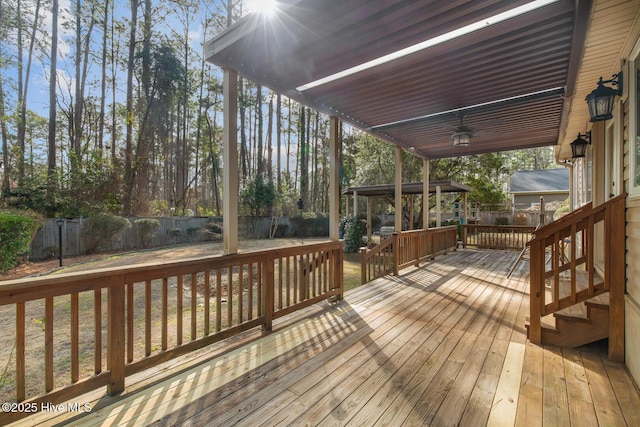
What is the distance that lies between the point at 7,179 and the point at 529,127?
15.4 metres

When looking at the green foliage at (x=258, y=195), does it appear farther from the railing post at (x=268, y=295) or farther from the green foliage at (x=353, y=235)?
the railing post at (x=268, y=295)

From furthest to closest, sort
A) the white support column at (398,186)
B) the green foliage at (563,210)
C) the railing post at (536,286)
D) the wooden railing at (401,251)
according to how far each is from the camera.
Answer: the green foliage at (563,210) → the white support column at (398,186) → the wooden railing at (401,251) → the railing post at (536,286)

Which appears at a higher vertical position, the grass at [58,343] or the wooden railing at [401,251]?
the wooden railing at [401,251]

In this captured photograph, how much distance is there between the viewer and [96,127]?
43.9 ft

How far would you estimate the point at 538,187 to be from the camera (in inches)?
719

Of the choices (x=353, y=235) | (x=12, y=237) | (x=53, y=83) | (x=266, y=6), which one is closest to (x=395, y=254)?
(x=266, y=6)

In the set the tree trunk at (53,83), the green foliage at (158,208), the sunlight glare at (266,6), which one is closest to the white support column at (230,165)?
the sunlight glare at (266,6)

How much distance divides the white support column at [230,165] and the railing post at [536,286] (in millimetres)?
2892

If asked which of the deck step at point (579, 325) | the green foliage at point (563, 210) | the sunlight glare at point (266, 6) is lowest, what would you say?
the deck step at point (579, 325)

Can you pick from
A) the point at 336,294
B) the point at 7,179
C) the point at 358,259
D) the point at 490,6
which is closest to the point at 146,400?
the point at 336,294

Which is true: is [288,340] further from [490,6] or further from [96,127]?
[96,127]

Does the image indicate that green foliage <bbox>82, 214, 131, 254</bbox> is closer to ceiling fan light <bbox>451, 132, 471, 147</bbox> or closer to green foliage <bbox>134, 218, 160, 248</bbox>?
green foliage <bbox>134, 218, 160, 248</bbox>

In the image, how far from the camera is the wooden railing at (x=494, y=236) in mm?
9141

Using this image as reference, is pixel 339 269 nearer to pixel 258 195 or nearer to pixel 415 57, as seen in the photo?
pixel 415 57
